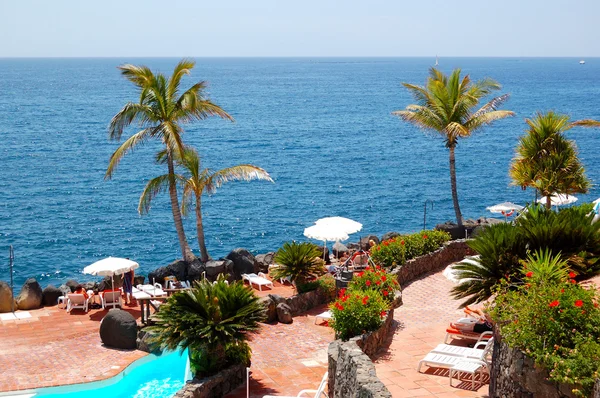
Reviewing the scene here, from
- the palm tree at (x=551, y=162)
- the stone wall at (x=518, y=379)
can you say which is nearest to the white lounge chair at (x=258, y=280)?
the palm tree at (x=551, y=162)

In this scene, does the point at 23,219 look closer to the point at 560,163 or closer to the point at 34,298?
the point at 34,298

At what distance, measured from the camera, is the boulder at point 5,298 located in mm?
24156

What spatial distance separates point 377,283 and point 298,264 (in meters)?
3.82

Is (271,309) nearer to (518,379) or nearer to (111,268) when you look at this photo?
(111,268)

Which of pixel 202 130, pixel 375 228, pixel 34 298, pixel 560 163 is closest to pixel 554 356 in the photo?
pixel 560 163

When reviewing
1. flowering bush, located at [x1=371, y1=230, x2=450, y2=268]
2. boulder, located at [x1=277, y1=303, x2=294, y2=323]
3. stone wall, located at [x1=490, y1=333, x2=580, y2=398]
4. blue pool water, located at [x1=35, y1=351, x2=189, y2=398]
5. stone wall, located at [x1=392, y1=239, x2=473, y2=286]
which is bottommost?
blue pool water, located at [x1=35, y1=351, x2=189, y2=398]

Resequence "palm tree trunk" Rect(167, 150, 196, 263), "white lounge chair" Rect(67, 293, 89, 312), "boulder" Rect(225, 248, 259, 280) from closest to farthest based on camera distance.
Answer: "white lounge chair" Rect(67, 293, 89, 312) → "palm tree trunk" Rect(167, 150, 196, 263) → "boulder" Rect(225, 248, 259, 280)

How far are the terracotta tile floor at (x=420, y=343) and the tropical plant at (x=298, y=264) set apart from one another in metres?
2.72

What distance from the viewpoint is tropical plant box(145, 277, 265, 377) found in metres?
15.1

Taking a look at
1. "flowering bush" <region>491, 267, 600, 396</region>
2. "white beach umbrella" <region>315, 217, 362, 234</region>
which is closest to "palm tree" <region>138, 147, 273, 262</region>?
"white beach umbrella" <region>315, 217, 362, 234</region>

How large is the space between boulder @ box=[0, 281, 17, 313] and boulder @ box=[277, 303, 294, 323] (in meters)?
9.42

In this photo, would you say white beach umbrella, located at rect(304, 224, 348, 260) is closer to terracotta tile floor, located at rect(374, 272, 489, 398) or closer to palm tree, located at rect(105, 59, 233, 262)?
terracotta tile floor, located at rect(374, 272, 489, 398)

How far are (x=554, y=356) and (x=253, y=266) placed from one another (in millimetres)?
18969

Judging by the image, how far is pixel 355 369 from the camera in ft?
41.2
